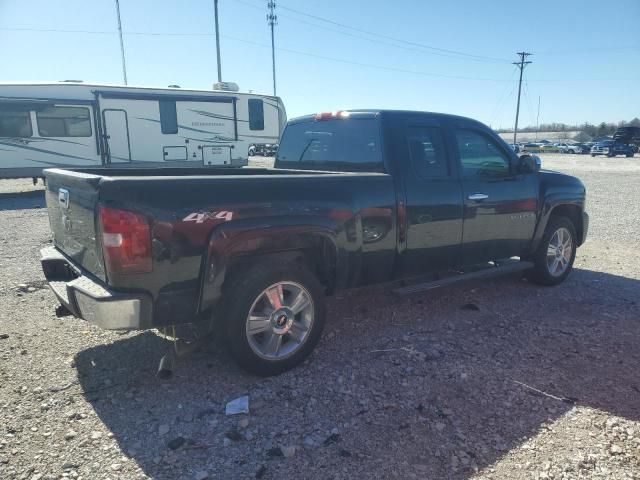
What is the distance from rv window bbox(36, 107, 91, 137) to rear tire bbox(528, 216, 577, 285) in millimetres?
12974

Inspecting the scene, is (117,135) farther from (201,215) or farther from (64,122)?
(201,215)

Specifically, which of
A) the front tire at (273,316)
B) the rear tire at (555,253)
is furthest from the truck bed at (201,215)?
the rear tire at (555,253)

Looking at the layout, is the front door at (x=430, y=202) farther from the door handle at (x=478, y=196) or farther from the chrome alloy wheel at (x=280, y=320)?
the chrome alloy wheel at (x=280, y=320)

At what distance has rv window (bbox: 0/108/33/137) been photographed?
1298 cm

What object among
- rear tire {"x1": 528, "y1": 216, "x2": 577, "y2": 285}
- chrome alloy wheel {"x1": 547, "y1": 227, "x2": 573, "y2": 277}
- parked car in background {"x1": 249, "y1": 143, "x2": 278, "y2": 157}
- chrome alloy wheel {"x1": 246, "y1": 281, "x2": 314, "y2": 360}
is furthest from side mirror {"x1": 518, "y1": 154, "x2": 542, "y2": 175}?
parked car in background {"x1": 249, "y1": 143, "x2": 278, "y2": 157}

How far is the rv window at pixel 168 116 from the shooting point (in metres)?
14.8

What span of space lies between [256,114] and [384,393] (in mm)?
15046

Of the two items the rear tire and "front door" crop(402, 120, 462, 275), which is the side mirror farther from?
"front door" crop(402, 120, 462, 275)

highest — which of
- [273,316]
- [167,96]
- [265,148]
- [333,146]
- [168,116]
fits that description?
[167,96]

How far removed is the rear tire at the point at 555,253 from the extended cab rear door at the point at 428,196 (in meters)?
1.43

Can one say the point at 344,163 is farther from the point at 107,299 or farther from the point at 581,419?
the point at 581,419

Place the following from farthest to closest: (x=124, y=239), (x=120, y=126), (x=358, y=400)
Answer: (x=120, y=126) < (x=358, y=400) < (x=124, y=239)

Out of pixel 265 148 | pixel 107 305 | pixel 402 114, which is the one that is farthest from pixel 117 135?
pixel 265 148

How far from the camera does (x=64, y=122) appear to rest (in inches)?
535
